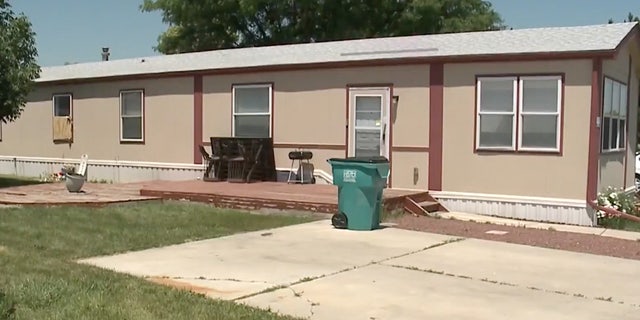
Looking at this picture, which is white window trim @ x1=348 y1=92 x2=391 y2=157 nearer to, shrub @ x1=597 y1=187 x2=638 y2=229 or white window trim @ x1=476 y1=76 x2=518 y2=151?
white window trim @ x1=476 y1=76 x2=518 y2=151

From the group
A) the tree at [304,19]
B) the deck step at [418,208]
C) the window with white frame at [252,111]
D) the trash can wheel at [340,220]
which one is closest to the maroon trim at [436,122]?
the deck step at [418,208]

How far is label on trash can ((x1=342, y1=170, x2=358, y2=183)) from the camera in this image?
35.0 feet

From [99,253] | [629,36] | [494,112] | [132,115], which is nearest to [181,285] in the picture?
[99,253]

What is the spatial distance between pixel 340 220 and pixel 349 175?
2.41 ft

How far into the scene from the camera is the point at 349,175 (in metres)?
10.7

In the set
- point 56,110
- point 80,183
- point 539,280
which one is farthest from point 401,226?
point 56,110

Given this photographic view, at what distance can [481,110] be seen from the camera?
1309cm

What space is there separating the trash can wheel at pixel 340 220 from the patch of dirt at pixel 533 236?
3.18 ft

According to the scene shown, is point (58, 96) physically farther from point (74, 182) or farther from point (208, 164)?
point (74, 182)

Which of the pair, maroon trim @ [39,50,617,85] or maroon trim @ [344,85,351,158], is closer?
maroon trim @ [39,50,617,85]

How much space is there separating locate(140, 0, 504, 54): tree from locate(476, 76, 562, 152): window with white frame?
1940cm

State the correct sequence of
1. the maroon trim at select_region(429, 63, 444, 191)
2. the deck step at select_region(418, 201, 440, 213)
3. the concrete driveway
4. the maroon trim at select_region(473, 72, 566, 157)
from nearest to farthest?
the concrete driveway, the maroon trim at select_region(473, 72, 566, 157), the deck step at select_region(418, 201, 440, 213), the maroon trim at select_region(429, 63, 444, 191)

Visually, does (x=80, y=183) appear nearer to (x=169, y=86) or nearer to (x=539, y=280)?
(x=169, y=86)

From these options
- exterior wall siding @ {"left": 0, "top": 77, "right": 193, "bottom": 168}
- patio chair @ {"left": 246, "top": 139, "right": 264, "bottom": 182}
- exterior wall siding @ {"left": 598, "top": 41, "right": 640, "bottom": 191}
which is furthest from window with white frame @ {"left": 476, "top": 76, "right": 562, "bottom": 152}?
exterior wall siding @ {"left": 0, "top": 77, "right": 193, "bottom": 168}
